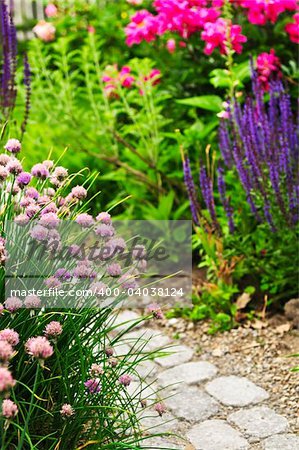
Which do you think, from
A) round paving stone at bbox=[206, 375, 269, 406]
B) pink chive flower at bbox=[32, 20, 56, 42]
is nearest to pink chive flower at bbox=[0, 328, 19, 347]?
round paving stone at bbox=[206, 375, 269, 406]

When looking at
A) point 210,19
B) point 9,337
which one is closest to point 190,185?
point 210,19

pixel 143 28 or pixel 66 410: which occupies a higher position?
pixel 143 28

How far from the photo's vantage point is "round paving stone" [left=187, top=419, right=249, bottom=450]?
7.39ft

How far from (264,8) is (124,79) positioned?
40.2 inches

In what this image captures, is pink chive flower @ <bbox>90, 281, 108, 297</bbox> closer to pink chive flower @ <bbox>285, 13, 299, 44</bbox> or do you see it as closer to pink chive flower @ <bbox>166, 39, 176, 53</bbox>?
pink chive flower @ <bbox>285, 13, 299, 44</bbox>

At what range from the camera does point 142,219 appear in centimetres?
412

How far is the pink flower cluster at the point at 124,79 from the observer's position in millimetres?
3993

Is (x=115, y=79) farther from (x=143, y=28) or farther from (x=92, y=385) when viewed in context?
(x=92, y=385)

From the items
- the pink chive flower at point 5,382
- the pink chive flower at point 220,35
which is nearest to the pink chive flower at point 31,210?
the pink chive flower at point 5,382

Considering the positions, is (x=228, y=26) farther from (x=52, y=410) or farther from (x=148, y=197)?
(x=52, y=410)

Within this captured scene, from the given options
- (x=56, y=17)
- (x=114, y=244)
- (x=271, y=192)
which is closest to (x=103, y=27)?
(x=56, y=17)

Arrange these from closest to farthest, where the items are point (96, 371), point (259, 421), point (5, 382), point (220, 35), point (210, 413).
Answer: point (5, 382)
point (96, 371)
point (259, 421)
point (210, 413)
point (220, 35)

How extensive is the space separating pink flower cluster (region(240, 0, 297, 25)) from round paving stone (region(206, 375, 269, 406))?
190 centimetres

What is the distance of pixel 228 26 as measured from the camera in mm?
3195
